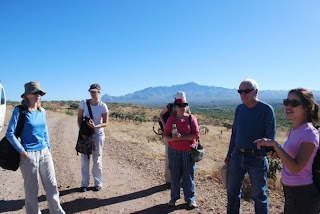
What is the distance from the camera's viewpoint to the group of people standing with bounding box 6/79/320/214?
269cm

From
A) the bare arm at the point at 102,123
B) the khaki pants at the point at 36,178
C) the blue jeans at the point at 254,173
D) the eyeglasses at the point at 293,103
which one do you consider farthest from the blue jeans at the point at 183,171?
the eyeglasses at the point at 293,103

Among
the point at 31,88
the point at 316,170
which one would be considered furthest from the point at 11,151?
the point at 316,170

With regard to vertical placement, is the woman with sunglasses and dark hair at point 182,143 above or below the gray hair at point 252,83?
below

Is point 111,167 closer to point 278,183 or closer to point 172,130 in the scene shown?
point 172,130

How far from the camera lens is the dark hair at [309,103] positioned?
8.98ft

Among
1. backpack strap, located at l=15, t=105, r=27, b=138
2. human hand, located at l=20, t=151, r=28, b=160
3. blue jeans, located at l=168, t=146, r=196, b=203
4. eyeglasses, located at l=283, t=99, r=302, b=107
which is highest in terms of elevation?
eyeglasses, located at l=283, t=99, r=302, b=107

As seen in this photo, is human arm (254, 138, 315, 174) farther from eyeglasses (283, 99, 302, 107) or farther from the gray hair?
the gray hair

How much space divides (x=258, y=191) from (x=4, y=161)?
3420 millimetres

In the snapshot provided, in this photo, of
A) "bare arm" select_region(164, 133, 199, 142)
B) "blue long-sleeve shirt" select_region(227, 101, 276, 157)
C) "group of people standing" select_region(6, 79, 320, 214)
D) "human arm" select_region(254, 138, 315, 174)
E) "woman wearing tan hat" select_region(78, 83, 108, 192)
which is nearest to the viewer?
"human arm" select_region(254, 138, 315, 174)

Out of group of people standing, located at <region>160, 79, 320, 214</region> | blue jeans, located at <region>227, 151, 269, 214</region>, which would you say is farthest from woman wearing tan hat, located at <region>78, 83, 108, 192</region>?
blue jeans, located at <region>227, 151, 269, 214</region>

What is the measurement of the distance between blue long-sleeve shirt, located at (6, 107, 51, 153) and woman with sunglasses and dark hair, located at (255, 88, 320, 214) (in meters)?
2.97

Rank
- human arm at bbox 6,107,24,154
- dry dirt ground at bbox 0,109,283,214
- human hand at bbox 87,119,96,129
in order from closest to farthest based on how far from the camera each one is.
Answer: human arm at bbox 6,107,24,154
dry dirt ground at bbox 0,109,283,214
human hand at bbox 87,119,96,129

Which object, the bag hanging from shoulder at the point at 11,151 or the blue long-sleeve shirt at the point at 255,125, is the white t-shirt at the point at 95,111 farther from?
the blue long-sleeve shirt at the point at 255,125

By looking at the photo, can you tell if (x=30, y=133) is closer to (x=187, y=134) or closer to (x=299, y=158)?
(x=187, y=134)
